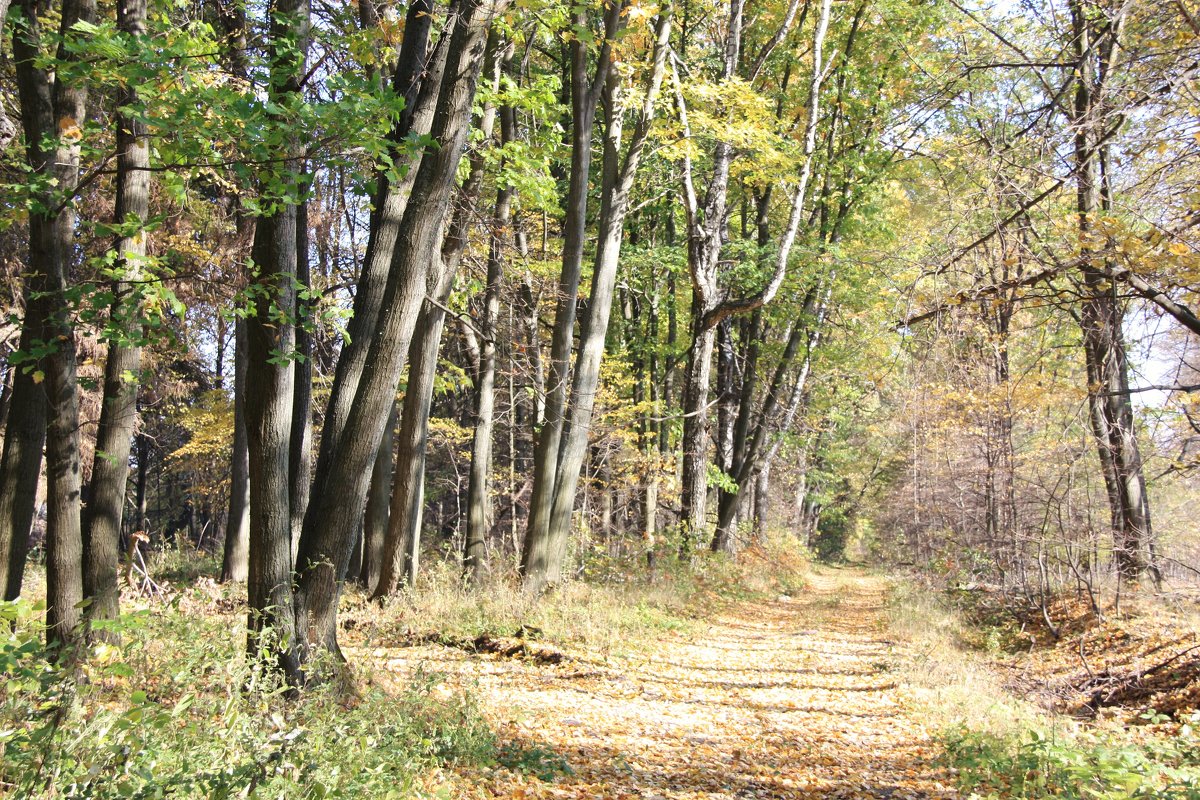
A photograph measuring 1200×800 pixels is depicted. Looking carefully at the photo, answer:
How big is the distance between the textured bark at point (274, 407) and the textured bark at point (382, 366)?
0.63ft

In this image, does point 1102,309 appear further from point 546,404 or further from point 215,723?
point 215,723

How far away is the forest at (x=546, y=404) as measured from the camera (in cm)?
462

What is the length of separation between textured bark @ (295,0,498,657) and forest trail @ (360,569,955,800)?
1.30 m

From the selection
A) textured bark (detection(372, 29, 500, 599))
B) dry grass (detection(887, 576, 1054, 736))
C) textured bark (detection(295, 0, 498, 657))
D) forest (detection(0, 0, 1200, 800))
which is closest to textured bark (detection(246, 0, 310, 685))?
forest (detection(0, 0, 1200, 800))

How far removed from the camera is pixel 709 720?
23.6 ft

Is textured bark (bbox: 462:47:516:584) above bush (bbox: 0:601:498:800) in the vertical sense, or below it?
above

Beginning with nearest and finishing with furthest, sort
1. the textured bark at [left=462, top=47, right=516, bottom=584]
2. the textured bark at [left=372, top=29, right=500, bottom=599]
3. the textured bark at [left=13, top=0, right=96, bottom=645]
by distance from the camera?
1. the textured bark at [left=13, top=0, right=96, bottom=645]
2. the textured bark at [left=372, top=29, right=500, bottom=599]
3. the textured bark at [left=462, top=47, right=516, bottom=584]

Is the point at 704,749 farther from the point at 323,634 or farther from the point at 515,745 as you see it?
the point at 323,634

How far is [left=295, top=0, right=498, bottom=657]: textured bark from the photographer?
17.8ft

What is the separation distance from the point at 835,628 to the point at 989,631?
7.60ft

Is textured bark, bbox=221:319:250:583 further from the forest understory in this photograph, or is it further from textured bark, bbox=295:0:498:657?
textured bark, bbox=295:0:498:657

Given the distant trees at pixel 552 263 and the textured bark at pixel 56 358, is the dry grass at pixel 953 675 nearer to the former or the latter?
the distant trees at pixel 552 263

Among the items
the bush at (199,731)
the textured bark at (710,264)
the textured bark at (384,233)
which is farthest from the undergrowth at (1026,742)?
the textured bark at (710,264)

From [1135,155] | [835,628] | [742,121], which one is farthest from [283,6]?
[835,628]
